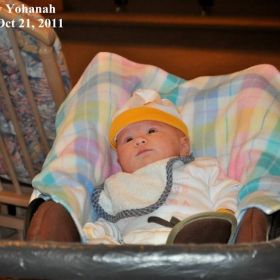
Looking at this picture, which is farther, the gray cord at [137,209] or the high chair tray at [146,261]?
the gray cord at [137,209]

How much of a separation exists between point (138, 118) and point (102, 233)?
320 millimetres

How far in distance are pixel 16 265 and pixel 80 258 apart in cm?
7

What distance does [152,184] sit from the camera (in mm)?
1261

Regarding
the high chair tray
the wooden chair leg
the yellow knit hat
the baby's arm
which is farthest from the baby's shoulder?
the high chair tray

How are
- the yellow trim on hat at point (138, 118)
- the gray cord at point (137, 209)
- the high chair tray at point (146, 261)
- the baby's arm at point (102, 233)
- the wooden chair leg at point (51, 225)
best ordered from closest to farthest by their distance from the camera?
the high chair tray at point (146, 261) → the wooden chair leg at point (51, 225) → the baby's arm at point (102, 233) → the gray cord at point (137, 209) → the yellow trim on hat at point (138, 118)

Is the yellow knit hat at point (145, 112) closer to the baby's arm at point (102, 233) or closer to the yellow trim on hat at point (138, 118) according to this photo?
the yellow trim on hat at point (138, 118)

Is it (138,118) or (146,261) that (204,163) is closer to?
(138,118)

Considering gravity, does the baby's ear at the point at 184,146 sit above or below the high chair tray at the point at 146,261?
below

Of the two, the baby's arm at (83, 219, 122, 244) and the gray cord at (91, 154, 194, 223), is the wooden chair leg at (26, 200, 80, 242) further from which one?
the gray cord at (91, 154, 194, 223)

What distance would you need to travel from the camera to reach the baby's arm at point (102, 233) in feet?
3.66

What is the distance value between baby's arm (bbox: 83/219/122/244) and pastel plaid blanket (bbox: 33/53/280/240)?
29 mm

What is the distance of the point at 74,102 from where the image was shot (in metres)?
1.44

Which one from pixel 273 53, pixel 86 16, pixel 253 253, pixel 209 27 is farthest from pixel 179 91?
pixel 86 16

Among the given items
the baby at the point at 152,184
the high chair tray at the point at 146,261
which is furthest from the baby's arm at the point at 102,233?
the high chair tray at the point at 146,261
